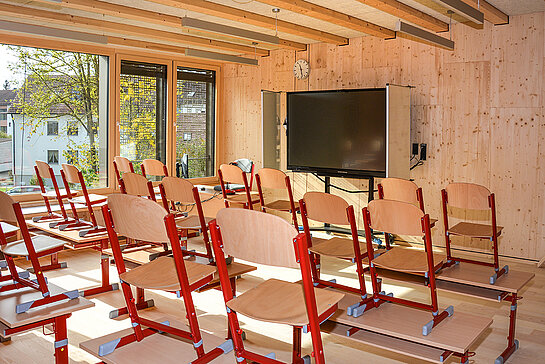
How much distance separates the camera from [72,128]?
7.12m

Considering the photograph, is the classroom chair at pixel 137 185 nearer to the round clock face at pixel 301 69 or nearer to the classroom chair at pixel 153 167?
the classroom chair at pixel 153 167

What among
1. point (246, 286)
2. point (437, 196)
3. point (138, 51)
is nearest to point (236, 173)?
point (246, 286)

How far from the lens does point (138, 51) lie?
24.9ft

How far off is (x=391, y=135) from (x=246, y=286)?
2.73m

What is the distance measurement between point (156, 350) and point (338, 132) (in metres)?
5.11

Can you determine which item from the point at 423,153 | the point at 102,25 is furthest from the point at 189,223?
the point at 423,153

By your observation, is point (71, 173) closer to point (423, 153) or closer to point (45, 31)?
point (45, 31)

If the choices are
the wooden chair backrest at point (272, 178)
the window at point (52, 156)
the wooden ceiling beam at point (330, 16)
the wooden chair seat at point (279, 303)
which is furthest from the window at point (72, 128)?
the wooden chair seat at point (279, 303)

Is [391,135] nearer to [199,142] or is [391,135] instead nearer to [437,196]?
[437,196]

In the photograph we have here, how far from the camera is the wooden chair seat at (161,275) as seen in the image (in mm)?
2439

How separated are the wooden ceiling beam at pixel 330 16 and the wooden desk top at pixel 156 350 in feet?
10.6

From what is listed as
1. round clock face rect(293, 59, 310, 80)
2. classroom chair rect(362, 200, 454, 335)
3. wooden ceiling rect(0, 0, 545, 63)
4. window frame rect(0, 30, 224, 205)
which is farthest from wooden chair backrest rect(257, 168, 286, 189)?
window frame rect(0, 30, 224, 205)

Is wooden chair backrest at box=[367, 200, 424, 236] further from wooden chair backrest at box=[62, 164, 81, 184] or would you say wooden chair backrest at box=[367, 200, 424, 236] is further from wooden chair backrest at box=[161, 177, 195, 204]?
wooden chair backrest at box=[62, 164, 81, 184]

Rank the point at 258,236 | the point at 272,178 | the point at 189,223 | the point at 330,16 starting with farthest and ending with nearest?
the point at 330,16 < the point at 272,178 < the point at 189,223 < the point at 258,236
